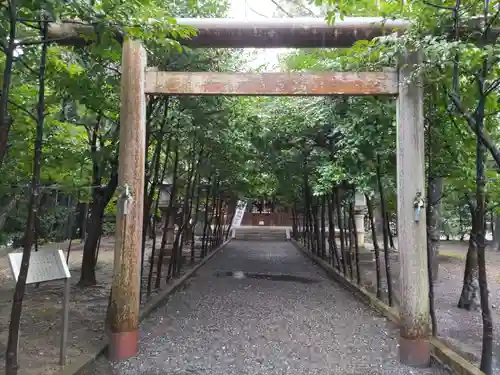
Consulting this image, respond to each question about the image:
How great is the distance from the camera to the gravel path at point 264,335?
5160mm

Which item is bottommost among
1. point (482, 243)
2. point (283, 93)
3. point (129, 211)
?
point (482, 243)

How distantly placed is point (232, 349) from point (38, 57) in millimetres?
4036

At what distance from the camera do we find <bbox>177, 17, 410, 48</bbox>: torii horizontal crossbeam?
5.54 m

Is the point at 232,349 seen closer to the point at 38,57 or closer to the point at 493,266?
the point at 38,57

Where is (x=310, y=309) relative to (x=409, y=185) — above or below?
below

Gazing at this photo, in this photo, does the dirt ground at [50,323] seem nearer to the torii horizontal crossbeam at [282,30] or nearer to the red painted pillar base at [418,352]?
the red painted pillar base at [418,352]

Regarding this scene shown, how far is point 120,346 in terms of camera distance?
5.20m

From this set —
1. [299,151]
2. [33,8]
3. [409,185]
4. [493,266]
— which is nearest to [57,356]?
[33,8]

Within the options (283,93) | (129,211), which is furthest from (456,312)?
(129,211)

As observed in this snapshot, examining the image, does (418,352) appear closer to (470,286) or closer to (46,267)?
(470,286)

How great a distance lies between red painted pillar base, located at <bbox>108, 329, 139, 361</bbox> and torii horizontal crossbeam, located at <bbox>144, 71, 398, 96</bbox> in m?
2.83

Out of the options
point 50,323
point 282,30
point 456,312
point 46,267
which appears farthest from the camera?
point 456,312

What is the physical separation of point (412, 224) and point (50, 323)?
5284 mm

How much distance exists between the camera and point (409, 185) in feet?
17.3
